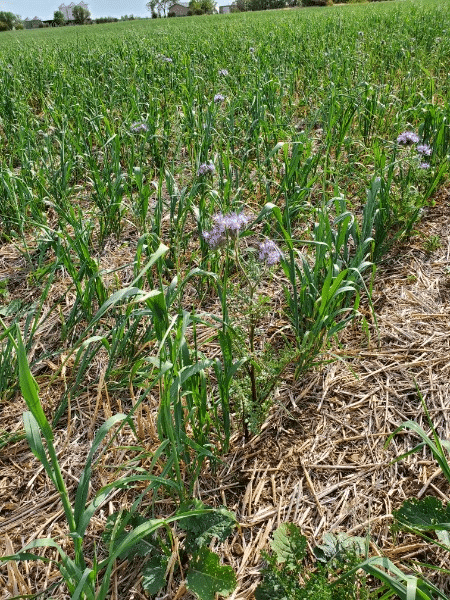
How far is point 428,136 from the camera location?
2.65 m

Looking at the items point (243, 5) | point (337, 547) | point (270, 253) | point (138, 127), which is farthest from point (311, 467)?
point (243, 5)

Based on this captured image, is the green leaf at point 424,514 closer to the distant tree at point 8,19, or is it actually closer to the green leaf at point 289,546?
the green leaf at point 289,546

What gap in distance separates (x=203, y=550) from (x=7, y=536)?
0.51 meters

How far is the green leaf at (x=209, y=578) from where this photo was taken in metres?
0.99

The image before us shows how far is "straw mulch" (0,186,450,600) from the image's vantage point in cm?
→ 115

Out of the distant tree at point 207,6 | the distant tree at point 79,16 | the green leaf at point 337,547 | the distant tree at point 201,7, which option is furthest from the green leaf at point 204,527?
the distant tree at point 79,16

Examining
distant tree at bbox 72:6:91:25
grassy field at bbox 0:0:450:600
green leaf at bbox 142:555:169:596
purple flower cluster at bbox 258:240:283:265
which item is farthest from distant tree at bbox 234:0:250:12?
green leaf at bbox 142:555:169:596

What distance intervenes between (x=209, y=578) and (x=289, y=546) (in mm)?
186

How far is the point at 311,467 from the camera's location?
1334mm

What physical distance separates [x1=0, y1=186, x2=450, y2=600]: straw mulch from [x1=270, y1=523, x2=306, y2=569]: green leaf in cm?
9

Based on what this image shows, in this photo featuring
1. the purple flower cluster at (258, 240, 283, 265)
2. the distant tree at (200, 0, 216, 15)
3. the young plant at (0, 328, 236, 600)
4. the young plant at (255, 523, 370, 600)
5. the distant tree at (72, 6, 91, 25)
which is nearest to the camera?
the young plant at (0, 328, 236, 600)

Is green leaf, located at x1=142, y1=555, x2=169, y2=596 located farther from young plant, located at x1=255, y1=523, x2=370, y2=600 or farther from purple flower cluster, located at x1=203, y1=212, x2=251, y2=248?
purple flower cluster, located at x1=203, y1=212, x2=251, y2=248

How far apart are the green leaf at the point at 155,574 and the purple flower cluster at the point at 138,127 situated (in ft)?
7.79

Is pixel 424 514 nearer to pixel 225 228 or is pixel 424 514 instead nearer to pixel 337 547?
pixel 337 547
